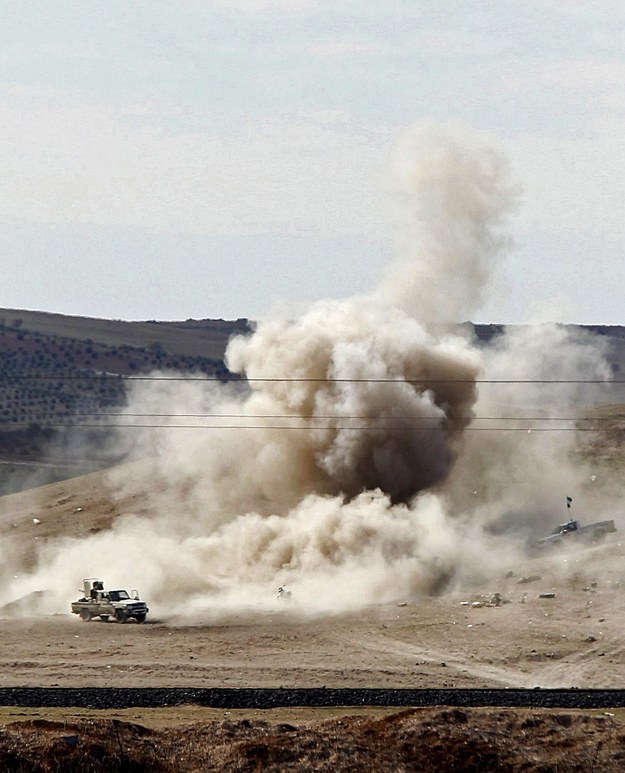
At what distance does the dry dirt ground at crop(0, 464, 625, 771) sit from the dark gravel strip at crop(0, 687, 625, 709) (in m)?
1.35

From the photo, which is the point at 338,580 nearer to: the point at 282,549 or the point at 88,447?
the point at 282,549

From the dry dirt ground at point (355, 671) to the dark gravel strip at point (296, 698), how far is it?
1.35 m

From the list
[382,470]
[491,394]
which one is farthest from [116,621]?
[491,394]

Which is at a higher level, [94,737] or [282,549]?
[282,549]

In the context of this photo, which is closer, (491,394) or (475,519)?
(475,519)

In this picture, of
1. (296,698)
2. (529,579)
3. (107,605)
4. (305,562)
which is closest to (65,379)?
(305,562)

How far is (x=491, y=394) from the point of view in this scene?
310ft

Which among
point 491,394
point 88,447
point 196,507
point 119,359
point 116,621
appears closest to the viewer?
point 116,621

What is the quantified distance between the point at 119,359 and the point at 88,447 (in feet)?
165

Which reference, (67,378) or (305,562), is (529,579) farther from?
(67,378)

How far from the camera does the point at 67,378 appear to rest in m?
113

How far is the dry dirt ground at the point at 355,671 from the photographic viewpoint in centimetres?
3431

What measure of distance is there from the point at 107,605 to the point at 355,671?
15324 millimetres

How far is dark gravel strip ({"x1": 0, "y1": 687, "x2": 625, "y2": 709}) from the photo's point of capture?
4372 cm
